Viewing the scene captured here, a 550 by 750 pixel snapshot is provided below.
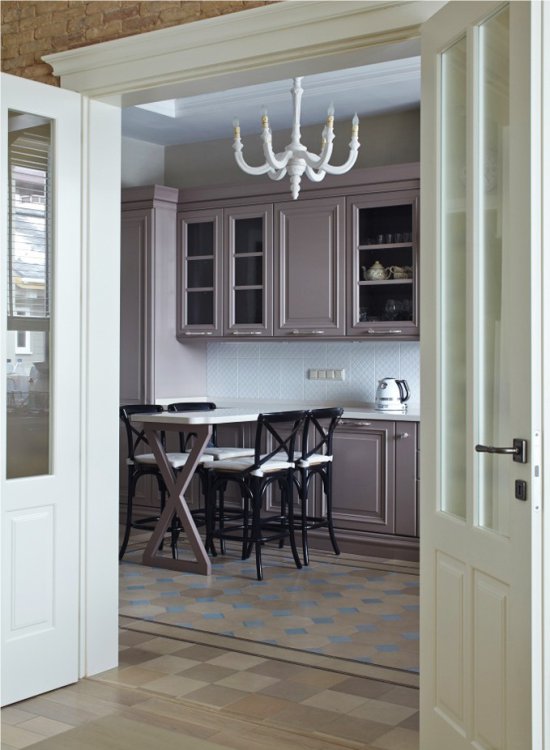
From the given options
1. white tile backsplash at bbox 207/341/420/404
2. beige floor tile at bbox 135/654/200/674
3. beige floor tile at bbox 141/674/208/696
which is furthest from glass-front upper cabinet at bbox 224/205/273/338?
beige floor tile at bbox 141/674/208/696

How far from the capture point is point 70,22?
3.75 meters

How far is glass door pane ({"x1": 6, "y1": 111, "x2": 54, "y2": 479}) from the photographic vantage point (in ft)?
11.5

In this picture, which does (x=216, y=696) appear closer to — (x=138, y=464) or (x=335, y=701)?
(x=335, y=701)

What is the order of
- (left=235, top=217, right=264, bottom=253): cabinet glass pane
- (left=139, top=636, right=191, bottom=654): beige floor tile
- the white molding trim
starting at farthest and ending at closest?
(left=235, top=217, right=264, bottom=253): cabinet glass pane, (left=139, top=636, right=191, bottom=654): beige floor tile, the white molding trim

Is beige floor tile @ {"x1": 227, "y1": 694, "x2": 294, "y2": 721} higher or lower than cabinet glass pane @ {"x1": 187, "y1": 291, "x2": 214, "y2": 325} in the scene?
lower

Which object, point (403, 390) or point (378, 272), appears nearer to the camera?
point (378, 272)

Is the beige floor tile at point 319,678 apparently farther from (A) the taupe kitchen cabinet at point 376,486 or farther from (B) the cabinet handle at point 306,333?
(B) the cabinet handle at point 306,333

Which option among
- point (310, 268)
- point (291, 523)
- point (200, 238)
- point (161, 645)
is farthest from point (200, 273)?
point (161, 645)

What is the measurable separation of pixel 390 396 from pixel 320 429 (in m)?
0.67

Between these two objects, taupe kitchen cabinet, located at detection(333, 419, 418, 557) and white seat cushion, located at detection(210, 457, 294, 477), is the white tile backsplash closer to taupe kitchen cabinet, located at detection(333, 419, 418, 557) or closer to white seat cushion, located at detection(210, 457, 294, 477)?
taupe kitchen cabinet, located at detection(333, 419, 418, 557)

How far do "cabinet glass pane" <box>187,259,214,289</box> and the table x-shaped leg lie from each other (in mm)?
1675

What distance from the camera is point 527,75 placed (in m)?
Result: 2.21

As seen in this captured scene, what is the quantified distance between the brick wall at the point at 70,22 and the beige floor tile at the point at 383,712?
249cm

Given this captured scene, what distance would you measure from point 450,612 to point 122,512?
4.92 m
